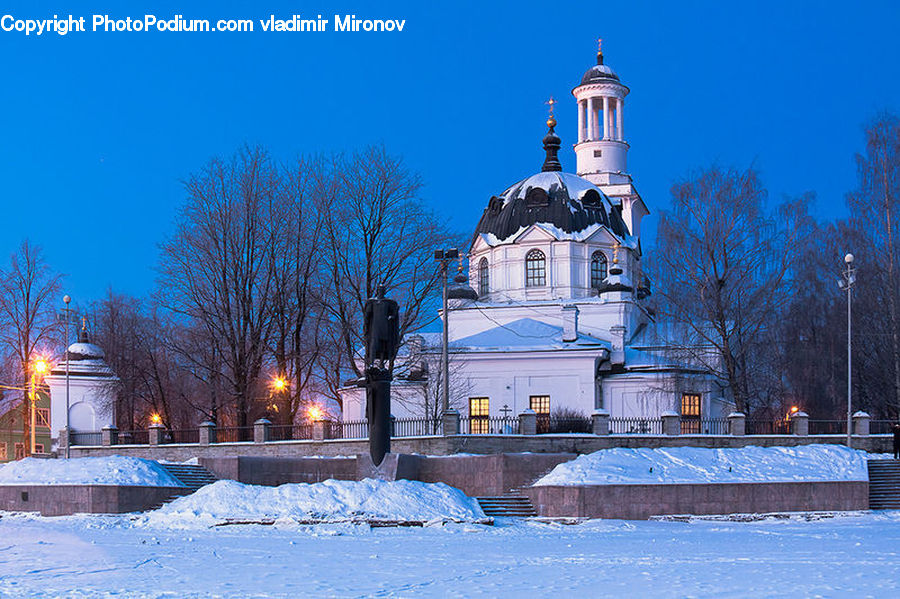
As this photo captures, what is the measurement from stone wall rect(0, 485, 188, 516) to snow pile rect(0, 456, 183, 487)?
0.56 feet

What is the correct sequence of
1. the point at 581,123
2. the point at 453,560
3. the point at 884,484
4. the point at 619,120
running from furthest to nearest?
1. the point at 581,123
2. the point at 619,120
3. the point at 884,484
4. the point at 453,560

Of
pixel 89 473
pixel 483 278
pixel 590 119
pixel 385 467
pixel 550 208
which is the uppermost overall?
pixel 590 119

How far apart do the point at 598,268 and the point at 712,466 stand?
22.2 m

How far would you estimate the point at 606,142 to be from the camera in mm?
63469

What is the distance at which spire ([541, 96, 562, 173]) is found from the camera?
5584 centimetres

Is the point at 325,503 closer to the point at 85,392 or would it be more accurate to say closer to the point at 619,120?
the point at 85,392

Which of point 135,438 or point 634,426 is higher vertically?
point 634,426

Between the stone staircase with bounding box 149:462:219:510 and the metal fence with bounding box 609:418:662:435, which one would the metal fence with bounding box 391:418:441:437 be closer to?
the metal fence with bounding box 609:418:662:435

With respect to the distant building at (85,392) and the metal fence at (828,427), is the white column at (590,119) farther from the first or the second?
the distant building at (85,392)

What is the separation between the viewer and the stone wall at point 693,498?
87.4ft

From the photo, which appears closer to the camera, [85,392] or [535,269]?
[85,392]

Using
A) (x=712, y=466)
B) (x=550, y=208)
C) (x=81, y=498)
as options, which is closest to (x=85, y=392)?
(x=81, y=498)

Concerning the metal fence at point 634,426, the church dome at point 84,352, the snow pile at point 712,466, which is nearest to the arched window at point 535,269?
the metal fence at point 634,426

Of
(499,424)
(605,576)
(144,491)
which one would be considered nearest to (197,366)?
(499,424)
